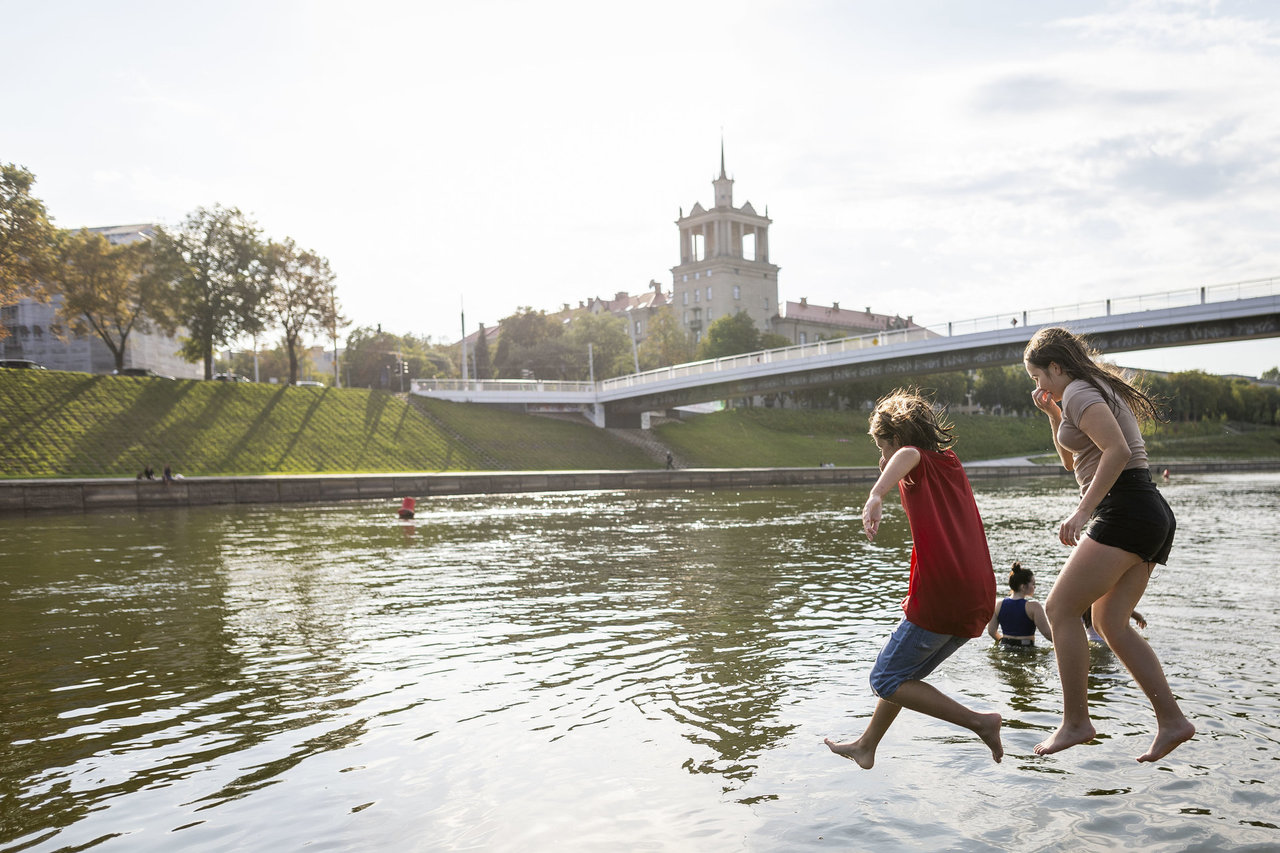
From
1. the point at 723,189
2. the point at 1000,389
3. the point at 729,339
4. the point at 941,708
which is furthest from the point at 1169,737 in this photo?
the point at 723,189

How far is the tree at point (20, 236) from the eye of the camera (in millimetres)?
44844

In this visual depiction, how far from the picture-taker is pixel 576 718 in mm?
6676

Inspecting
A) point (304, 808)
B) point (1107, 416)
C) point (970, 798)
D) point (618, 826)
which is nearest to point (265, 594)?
point (304, 808)

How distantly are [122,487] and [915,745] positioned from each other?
33797 mm

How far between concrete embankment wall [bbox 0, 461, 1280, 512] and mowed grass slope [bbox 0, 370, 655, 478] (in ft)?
22.4

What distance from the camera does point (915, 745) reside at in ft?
19.7

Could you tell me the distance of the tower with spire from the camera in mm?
142250

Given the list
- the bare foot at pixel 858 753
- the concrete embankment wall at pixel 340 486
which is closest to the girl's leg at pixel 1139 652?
the bare foot at pixel 858 753

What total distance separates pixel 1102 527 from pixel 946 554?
764 millimetres

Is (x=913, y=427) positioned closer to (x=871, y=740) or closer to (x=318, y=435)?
(x=871, y=740)

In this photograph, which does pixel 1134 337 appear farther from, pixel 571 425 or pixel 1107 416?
pixel 1107 416

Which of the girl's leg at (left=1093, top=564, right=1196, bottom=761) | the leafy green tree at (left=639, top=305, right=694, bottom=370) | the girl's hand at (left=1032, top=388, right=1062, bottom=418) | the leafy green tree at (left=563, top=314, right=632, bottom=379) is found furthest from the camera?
the leafy green tree at (left=563, top=314, right=632, bottom=379)

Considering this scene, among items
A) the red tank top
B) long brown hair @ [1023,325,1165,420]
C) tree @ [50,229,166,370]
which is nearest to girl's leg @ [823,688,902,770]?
the red tank top

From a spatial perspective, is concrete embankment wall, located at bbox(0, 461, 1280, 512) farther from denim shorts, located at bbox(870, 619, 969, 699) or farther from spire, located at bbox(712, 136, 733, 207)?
spire, located at bbox(712, 136, 733, 207)
